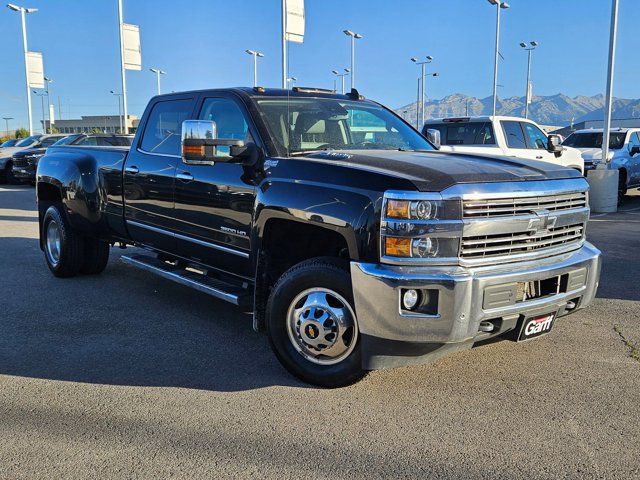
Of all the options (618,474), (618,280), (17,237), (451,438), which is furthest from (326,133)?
(17,237)

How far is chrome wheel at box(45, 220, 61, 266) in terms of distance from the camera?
23.2 feet

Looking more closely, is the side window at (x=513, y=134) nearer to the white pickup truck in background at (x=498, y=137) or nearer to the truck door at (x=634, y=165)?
the white pickup truck in background at (x=498, y=137)

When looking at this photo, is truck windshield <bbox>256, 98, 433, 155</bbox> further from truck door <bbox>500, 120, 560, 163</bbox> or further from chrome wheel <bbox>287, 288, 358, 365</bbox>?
truck door <bbox>500, 120, 560, 163</bbox>

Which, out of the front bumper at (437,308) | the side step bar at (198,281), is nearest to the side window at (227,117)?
the side step bar at (198,281)

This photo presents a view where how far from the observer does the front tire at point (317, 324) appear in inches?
146

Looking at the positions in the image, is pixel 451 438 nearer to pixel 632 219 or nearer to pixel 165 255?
pixel 165 255

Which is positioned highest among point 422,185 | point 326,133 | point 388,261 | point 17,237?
point 326,133

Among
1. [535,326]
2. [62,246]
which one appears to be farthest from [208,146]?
[62,246]

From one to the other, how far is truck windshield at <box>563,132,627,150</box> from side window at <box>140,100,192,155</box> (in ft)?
45.5

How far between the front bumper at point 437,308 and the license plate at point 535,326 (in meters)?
0.06

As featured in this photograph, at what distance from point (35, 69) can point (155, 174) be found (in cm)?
3162

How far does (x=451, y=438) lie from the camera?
10.9 ft

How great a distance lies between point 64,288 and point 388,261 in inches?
178

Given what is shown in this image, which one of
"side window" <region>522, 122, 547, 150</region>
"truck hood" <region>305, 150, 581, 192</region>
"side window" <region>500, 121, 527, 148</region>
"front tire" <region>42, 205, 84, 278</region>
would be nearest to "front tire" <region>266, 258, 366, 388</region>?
"truck hood" <region>305, 150, 581, 192</region>
